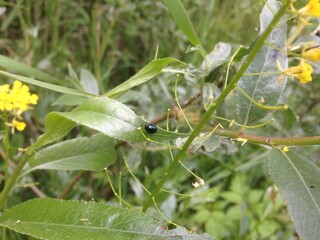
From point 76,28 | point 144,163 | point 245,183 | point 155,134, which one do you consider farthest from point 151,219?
point 76,28

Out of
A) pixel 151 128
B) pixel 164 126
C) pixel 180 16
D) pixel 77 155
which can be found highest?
pixel 180 16

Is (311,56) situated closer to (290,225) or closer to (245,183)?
(290,225)

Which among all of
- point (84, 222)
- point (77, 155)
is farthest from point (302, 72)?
point (77, 155)

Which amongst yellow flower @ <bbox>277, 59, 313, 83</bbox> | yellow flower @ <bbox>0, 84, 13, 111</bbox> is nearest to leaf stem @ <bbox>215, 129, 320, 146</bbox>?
yellow flower @ <bbox>277, 59, 313, 83</bbox>

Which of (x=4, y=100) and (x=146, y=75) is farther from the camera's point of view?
(x=4, y=100)

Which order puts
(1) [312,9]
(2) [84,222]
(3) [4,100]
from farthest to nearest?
(3) [4,100]
(2) [84,222]
(1) [312,9]

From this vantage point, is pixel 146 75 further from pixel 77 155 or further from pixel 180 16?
pixel 77 155

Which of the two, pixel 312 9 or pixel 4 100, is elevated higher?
pixel 312 9
